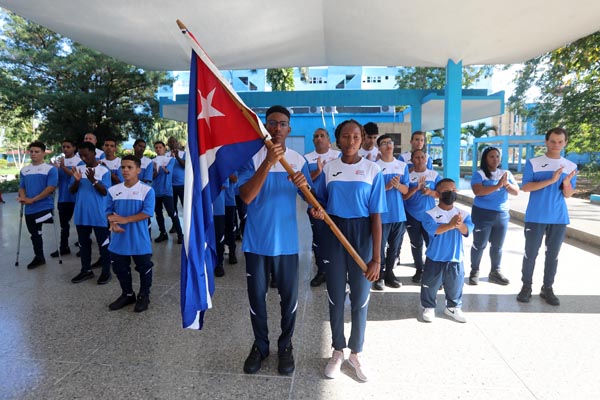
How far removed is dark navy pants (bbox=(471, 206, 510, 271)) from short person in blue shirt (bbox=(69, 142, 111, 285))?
4.38 meters

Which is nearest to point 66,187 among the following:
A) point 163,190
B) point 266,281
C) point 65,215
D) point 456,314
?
point 65,215

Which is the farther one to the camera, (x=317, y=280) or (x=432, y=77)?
(x=432, y=77)

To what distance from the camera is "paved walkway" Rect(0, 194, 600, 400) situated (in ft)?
7.91

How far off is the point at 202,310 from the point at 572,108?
44.3ft

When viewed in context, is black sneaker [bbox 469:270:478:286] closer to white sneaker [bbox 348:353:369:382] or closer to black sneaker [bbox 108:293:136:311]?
white sneaker [bbox 348:353:369:382]

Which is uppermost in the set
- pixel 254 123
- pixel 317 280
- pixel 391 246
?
pixel 254 123

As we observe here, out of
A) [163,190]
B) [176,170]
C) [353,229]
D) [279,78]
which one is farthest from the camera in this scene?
[279,78]

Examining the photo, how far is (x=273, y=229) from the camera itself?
2.43 m

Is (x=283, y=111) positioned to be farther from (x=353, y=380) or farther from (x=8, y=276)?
Result: (x=8, y=276)

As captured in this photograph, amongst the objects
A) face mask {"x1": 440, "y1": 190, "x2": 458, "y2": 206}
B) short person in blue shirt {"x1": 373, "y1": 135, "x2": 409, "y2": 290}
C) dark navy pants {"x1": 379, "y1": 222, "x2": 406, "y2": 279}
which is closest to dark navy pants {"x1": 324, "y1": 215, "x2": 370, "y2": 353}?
face mask {"x1": 440, "y1": 190, "x2": 458, "y2": 206}

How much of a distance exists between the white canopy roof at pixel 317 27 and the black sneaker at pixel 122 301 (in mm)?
2991

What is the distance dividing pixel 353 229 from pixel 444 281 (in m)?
1.49

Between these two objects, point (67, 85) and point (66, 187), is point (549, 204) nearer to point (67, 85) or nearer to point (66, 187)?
point (66, 187)

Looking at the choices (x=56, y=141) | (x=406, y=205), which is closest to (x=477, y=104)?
(x=406, y=205)
